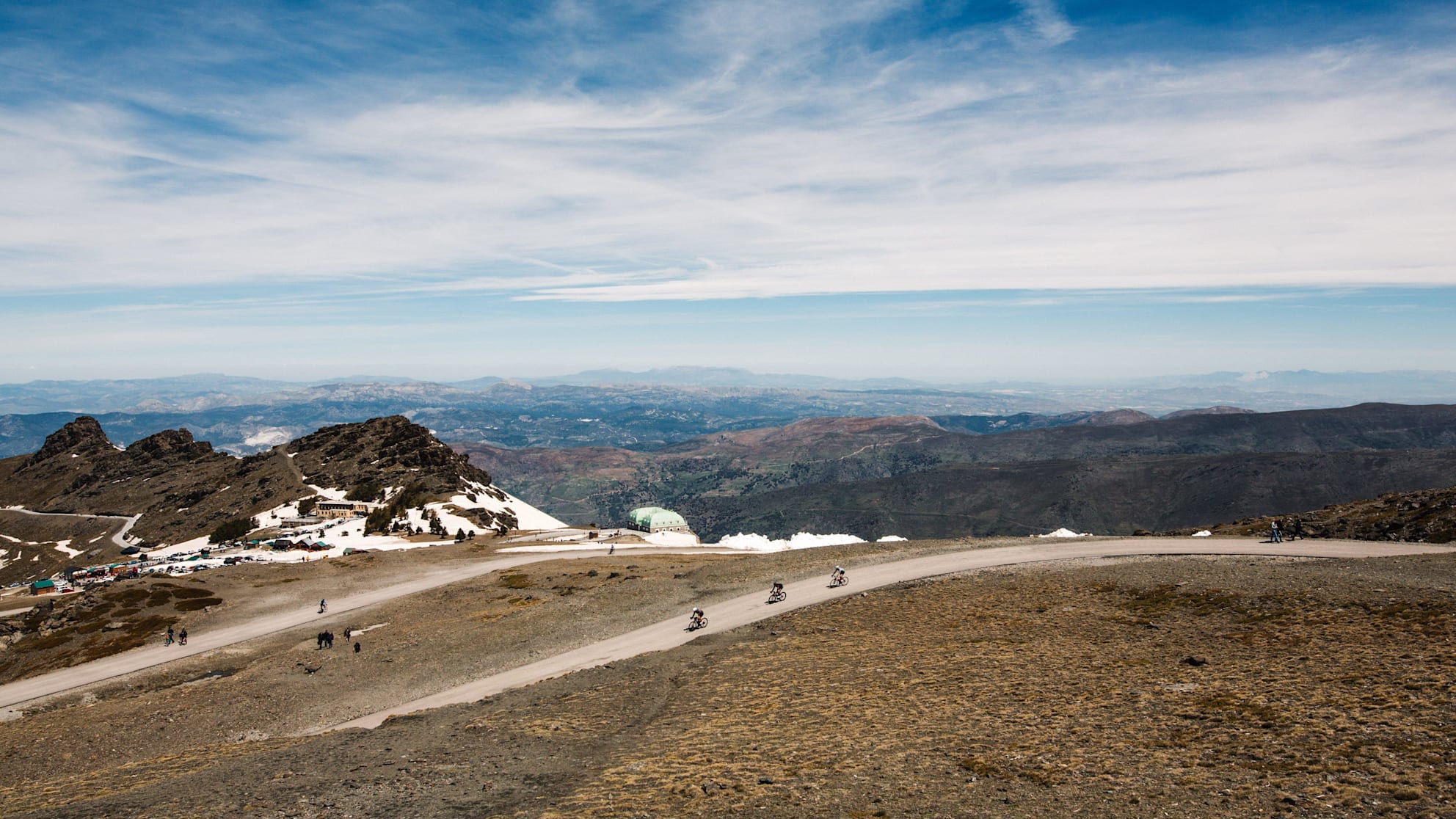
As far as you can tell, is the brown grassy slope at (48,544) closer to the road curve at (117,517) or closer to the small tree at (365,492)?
the road curve at (117,517)

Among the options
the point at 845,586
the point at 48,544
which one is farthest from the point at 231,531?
the point at 845,586

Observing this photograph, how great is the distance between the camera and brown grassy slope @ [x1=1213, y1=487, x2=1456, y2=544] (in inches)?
2141

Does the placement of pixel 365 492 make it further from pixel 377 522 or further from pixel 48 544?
pixel 48 544

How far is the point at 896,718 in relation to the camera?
27.5 m

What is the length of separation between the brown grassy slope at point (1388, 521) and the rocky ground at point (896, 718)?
50.3ft

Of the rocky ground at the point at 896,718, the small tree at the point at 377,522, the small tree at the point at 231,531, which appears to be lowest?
the small tree at the point at 231,531

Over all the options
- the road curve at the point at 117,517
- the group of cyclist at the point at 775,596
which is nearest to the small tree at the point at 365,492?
the road curve at the point at 117,517

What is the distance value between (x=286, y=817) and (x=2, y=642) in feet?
254

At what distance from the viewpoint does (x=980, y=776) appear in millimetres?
21094

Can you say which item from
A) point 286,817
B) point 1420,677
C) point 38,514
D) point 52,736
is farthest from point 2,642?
point 38,514

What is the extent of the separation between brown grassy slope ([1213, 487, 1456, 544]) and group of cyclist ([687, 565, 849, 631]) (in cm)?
3948

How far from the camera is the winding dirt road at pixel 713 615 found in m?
43.3

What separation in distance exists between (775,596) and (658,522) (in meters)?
90.1

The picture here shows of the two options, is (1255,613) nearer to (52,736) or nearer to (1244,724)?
(1244,724)
